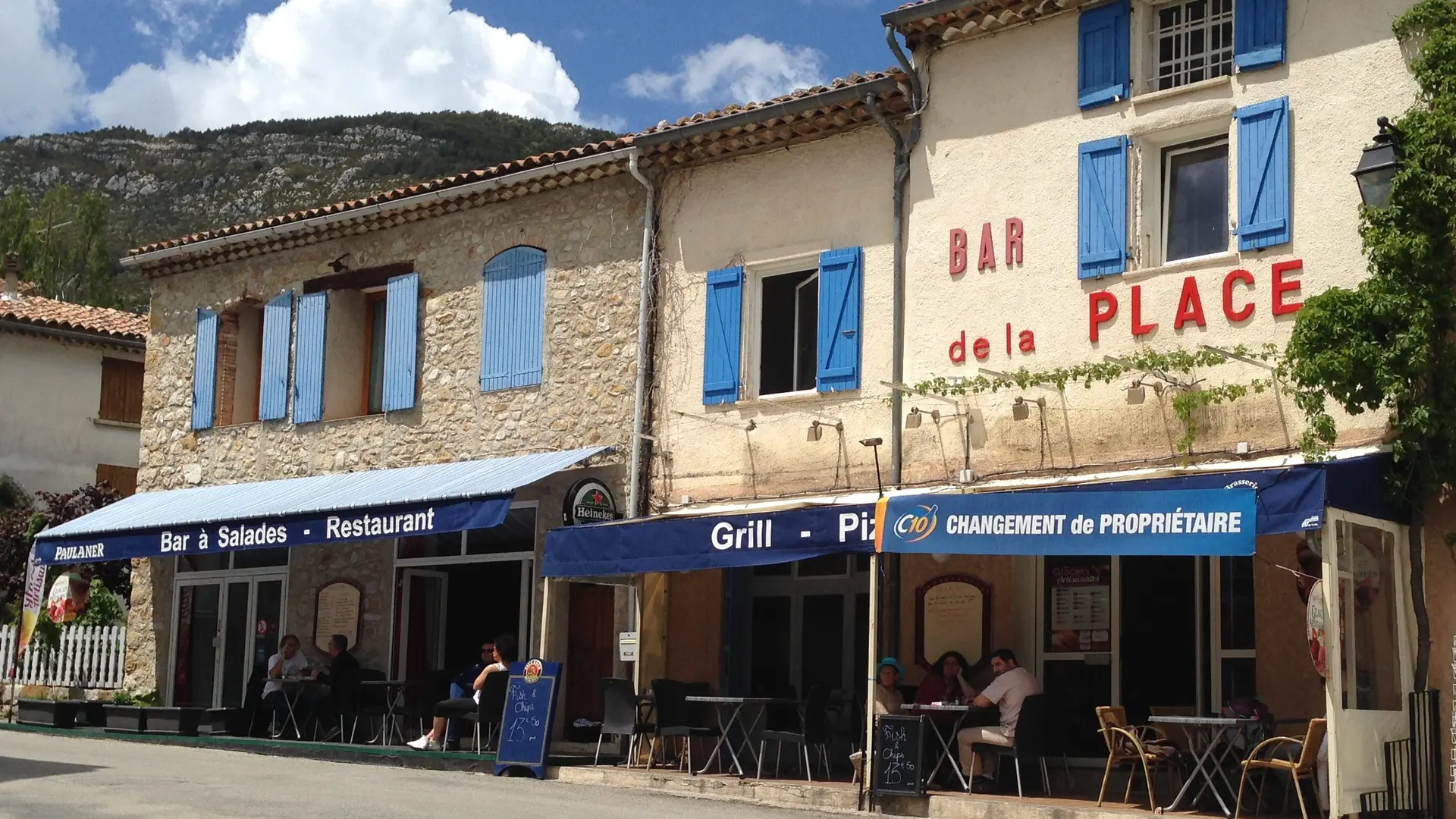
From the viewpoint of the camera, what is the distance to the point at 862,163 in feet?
47.6

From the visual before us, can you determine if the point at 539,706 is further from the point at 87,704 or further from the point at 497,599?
the point at 87,704

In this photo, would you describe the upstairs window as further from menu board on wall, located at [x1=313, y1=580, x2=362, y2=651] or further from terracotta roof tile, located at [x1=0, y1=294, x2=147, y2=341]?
menu board on wall, located at [x1=313, y1=580, x2=362, y2=651]

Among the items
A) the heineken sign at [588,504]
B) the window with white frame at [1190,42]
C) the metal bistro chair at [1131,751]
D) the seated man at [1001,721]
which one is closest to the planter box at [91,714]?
the heineken sign at [588,504]

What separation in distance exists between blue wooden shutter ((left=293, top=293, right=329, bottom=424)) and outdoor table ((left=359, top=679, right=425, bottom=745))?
3314 mm

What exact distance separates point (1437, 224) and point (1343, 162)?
37.2 inches

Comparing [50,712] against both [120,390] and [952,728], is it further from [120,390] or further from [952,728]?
[952,728]

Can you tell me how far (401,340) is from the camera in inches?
703

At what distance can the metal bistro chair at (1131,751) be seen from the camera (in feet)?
36.3

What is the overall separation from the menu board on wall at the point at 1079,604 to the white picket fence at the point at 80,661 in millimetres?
12300

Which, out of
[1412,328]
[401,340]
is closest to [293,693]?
[401,340]

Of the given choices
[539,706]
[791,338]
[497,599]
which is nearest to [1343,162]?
[791,338]

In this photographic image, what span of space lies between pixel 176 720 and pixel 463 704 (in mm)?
4051

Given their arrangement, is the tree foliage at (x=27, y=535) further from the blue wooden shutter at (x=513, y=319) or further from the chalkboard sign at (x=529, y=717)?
the chalkboard sign at (x=529, y=717)

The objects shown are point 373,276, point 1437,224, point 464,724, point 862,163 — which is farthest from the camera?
point 373,276
